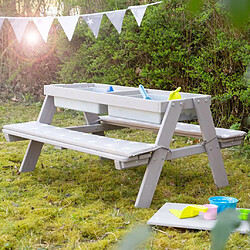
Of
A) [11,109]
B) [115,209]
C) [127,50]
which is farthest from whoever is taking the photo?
[11,109]

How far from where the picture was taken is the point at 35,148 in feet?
12.0

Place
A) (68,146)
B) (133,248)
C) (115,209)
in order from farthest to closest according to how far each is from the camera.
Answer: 1. (68,146)
2. (115,209)
3. (133,248)

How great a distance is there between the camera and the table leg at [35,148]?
3.65 m

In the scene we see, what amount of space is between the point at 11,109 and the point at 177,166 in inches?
158

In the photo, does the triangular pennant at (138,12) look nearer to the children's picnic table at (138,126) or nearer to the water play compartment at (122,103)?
the children's picnic table at (138,126)

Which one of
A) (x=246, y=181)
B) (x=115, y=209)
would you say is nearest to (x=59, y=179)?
(x=115, y=209)

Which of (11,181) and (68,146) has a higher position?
(68,146)

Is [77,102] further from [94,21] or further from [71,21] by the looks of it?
[94,21]

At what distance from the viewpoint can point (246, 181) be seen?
3508 mm

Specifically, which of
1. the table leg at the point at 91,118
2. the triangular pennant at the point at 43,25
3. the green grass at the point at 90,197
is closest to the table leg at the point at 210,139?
the green grass at the point at 90,197

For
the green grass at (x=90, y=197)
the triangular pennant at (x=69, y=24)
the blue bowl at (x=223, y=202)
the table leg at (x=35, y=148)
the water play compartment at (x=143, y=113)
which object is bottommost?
the green grass at (x=90, y=197)

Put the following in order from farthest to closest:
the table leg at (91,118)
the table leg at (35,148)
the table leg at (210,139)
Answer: the table leg at (91,118), the table leg at (35,148), the table leg at (210,139)

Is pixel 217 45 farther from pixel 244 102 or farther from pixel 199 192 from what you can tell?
pixel 199 192

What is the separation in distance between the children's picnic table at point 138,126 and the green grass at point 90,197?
21cm
